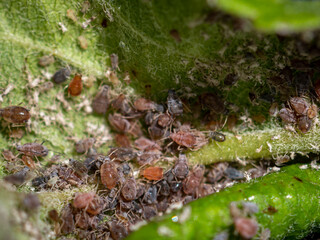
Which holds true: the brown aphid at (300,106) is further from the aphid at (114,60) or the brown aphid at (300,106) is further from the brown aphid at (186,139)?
the aphid at (114,60)

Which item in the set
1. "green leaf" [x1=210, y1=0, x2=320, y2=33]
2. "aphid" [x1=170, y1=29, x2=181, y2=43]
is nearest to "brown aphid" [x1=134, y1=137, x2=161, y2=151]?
"aphid" [x1=170, y1=29, x2=181, y2=43]

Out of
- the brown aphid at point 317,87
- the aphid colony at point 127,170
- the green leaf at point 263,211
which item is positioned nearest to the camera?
the green leaf at point 263,211

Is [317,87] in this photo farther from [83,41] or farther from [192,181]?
[83,41]

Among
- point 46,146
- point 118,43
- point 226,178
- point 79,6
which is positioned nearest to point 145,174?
point 226,178

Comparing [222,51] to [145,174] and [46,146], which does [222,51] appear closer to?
[145,174]

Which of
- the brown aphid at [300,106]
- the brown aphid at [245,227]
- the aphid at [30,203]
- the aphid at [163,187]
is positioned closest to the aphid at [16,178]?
the aphid at [30,203]

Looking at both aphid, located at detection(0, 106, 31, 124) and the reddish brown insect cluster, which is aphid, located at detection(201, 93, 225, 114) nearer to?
the reddish brown insect cluster
